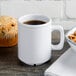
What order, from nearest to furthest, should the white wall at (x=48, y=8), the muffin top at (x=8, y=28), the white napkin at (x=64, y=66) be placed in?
the white napkin at (x=64, y=66) → the muffin top at (x=8, y=28) → the white wall at (x=48, y=8)

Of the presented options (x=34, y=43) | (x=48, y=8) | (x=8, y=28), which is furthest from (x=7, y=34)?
(x=48, y=8)

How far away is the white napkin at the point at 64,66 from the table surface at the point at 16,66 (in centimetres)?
3

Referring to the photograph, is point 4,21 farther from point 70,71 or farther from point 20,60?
point 70,71

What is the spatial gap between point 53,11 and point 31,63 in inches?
15.9

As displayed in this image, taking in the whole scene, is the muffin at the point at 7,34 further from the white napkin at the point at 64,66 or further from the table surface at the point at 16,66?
the white napkin at the point at 64,66

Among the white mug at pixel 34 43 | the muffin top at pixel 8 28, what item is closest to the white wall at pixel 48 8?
the muffin top at pixel 8 28

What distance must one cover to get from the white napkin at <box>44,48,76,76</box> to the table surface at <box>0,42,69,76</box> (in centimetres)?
3

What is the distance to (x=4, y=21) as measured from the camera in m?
0.79

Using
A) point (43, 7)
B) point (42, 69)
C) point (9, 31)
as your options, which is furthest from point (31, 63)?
point (43, 7)

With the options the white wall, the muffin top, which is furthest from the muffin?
the white wall

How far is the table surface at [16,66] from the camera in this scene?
0.65 metres

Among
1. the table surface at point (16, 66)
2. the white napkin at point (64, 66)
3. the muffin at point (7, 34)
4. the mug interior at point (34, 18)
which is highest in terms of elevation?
the mug interior at point (34, 18)

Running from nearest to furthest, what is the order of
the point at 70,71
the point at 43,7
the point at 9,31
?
1. the point at 70,71
2. the point at 9,31
3. the point at 43,7

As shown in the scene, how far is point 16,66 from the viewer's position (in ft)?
2.21
